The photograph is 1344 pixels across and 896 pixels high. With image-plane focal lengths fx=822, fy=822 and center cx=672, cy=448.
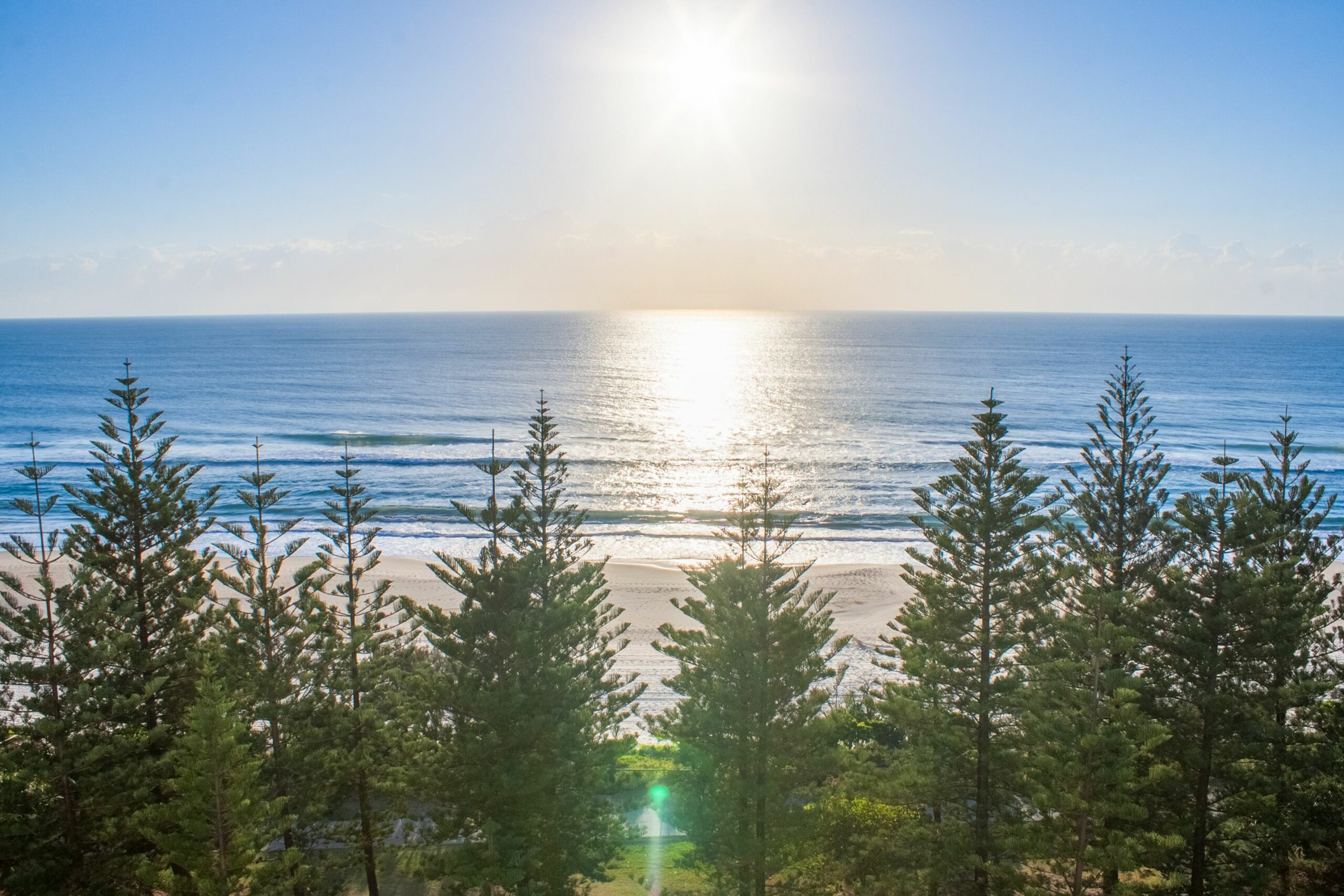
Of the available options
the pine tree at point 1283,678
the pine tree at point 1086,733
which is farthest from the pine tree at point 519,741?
the pine tree at point 1283,678

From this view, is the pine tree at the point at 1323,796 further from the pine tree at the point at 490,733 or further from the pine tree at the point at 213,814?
the pine tree at the point at 213,814

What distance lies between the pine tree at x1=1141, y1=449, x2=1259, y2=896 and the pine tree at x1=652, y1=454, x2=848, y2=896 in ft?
18.3

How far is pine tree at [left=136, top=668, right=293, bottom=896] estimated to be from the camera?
11.5 meters

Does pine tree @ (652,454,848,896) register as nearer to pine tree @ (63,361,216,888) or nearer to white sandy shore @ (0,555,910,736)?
pine tree @ (63,361,216,888)

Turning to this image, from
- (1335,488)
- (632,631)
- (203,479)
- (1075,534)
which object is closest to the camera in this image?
(1075,534)

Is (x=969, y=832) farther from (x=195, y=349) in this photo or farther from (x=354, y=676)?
(x=195, y=349)

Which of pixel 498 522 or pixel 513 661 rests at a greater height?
pixel 498 522

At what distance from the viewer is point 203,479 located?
47.3m

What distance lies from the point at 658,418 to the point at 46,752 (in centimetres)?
6143

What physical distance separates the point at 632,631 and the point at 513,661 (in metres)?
15.3

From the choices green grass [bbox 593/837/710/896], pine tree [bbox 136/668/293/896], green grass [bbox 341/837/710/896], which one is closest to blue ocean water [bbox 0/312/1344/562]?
green grass [bbox 593/837/710/896]

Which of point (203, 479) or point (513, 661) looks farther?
point (203, 479)

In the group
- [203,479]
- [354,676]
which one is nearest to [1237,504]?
[354,676]

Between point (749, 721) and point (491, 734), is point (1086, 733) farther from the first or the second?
point (491, 734)
